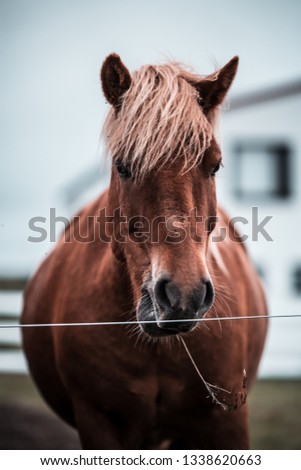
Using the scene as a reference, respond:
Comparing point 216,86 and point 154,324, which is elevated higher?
point 216,86

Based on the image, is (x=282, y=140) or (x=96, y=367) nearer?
(x=96, y=367)

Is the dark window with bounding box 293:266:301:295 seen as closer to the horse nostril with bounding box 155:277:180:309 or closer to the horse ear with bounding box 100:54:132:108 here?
the horse ear with bounding box 100:54:132:108

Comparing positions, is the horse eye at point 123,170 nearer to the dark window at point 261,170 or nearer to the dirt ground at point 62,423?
the dirt ground at point 62,423

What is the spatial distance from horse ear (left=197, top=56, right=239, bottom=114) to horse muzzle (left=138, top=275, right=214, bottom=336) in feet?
2.63

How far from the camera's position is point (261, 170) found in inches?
458

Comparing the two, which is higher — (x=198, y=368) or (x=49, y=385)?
(x=198, y=368)

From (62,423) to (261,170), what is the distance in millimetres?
7079

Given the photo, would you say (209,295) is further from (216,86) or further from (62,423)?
(62,423)

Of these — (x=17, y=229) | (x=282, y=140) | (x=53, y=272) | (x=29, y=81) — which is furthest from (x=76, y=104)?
(x=53, y=272)

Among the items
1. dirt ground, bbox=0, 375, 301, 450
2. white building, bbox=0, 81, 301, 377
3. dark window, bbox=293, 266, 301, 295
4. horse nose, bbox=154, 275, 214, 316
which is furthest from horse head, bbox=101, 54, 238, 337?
dark window, bbox=293, 266, 301, 295

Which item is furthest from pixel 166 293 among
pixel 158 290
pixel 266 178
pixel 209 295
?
pixel 266 178

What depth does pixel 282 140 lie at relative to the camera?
11500mm

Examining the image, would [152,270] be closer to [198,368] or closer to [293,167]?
[198,368]

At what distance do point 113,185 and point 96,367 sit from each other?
0.76 meters
